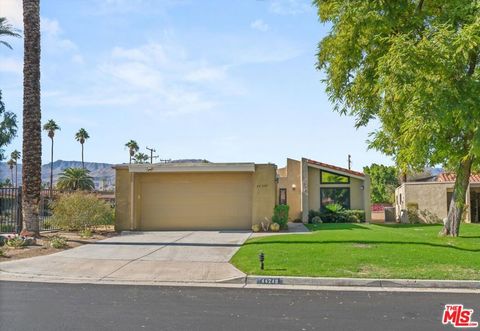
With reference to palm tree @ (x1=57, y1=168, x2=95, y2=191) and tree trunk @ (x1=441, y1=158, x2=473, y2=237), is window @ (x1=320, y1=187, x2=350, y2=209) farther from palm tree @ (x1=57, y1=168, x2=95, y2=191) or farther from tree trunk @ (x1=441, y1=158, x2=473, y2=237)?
palm tree @ (x1=57, y1=168, x2=95, y2=191)

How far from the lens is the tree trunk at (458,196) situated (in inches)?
637

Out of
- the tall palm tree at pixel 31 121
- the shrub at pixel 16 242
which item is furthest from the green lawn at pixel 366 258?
the tall palm tree at pixel 31 121

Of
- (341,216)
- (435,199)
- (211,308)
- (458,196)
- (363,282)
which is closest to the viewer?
(211,308)

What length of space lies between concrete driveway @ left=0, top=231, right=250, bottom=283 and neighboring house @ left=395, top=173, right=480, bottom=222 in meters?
15.6

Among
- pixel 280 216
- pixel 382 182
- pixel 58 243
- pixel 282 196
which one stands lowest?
pixel 58 243

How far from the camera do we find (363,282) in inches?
378

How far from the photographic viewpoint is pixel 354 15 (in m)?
15.0

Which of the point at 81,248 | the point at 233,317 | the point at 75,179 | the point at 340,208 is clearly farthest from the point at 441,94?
the point at 75,179

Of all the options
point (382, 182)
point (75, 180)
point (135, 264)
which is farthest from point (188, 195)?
point (75, 180)

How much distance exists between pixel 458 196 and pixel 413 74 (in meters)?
5.65

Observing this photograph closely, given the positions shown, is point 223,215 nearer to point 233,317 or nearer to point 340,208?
point 340,208

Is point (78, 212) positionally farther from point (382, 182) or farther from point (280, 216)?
point (382, 182)

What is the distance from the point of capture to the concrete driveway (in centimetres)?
1049

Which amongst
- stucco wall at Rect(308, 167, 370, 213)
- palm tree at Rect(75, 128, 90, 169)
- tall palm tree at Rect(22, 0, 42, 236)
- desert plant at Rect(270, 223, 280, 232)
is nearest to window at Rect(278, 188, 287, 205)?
stucco wall at Rect(308, 167, 370, 213)
